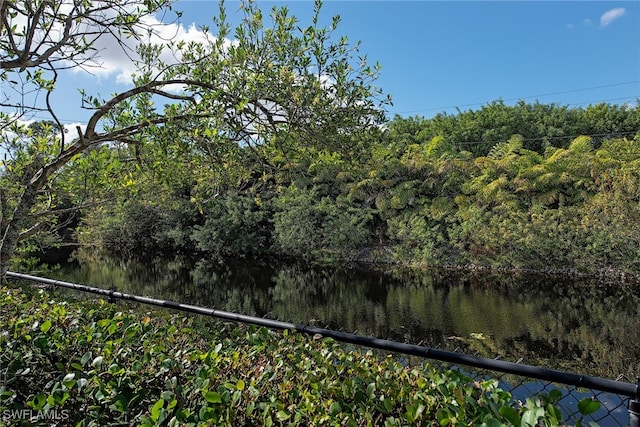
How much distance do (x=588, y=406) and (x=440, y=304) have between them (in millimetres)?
7187

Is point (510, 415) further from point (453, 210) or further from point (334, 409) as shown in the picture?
point (453, 210)

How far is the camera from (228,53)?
8.07 ft

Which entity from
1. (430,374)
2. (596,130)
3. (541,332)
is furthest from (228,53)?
(596,130)

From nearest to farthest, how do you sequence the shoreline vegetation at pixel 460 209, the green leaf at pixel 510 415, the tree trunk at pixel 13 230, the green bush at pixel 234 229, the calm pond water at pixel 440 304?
the green leaf at pixel 510 415, the tree trunk at pixel 13 230, the calm pond water at pixel 440 304, the shoreline vegetation at pixel 460 209, the green bush at pixel 234 229

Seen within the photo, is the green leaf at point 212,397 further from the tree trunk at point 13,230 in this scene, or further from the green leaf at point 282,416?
the tree trunk at point 13,230

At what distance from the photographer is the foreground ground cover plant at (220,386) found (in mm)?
1130

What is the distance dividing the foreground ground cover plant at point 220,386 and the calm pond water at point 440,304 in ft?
12.1

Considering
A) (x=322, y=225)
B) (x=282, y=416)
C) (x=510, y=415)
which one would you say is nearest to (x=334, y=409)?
(x=282, y=416)

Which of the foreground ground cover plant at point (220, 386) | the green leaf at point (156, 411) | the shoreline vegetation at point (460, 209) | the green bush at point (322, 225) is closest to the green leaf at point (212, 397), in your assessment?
the foreground ground cover plant at point (220, 386)

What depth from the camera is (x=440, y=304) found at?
7.90 metres

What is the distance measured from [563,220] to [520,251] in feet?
4.18

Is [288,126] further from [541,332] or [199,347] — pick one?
Answer: [541,332]

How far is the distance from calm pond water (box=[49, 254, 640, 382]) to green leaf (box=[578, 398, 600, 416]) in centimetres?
394

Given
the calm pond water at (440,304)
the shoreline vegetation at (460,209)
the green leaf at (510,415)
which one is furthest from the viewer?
the shoreline vegetation at (460,209)
